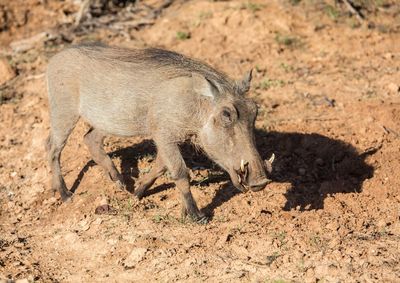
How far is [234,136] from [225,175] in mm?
1288

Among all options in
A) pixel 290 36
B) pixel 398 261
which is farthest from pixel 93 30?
pixel 398 261

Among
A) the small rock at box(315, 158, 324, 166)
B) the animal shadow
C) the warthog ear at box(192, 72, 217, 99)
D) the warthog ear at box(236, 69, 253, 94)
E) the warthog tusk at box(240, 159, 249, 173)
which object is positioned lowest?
the small rock at box(315, 158, 324, 166)

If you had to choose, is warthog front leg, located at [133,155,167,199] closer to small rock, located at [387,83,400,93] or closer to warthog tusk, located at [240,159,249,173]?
warthog tusk, located at [240,159,249,173]

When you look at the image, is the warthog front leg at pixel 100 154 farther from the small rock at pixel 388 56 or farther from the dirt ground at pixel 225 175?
the small rock at pixel 388 56

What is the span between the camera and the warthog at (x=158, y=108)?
5133mm

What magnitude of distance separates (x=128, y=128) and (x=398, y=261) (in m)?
2.48

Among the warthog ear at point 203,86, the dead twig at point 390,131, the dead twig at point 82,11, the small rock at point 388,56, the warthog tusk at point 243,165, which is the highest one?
the warthog ear at point 203,86

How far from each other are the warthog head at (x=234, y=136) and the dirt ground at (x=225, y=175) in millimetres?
482

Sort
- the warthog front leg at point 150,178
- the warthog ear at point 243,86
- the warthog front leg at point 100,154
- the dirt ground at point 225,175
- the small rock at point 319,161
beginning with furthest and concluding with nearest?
the small rock at point 319,161 < the warthog front leg at point 100,154 < the warthog front leg at point 150,178 < the warthog ear at point 243,86 < the dirt ground at point 225,175

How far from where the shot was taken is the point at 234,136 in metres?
5.11

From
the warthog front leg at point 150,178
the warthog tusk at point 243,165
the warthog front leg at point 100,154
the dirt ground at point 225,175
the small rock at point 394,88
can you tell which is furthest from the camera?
the small rock at point 394,88

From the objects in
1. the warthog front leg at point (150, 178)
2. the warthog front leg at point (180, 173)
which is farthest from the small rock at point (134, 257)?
the warthog front leg at point (150, 178)

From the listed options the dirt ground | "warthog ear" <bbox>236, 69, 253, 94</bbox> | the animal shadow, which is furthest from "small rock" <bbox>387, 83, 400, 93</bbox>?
"warthog ear" <bbox>236, 69, 253, 94</bbox>

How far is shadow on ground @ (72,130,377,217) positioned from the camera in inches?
237
